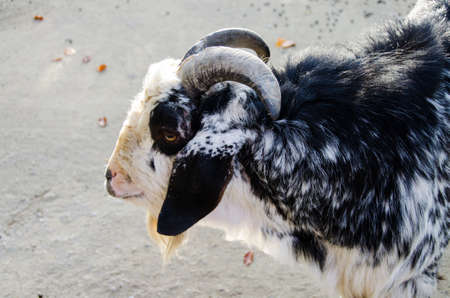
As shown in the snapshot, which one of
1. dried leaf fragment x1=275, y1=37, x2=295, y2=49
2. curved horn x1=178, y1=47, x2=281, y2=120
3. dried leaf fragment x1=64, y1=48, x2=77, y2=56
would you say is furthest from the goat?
dried leaf fragment x1=64, y1=48, x2=77, y2=56

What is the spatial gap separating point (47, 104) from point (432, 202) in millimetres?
4555

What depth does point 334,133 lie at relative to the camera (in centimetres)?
233

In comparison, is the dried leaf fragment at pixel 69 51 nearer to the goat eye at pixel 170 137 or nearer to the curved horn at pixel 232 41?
the curved horn at pixel 232 41

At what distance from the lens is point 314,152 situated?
2.32 metres

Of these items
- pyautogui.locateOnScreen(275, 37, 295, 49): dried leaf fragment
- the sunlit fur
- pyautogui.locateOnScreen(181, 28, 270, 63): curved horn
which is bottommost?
pyautogui.locateOnScreen(275, 37, 295, 49): dried leaf fragment

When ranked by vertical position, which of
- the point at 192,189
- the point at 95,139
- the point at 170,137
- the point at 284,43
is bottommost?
the point at 95,139

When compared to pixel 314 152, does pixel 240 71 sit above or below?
above

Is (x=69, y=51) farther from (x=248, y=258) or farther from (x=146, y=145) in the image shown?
(x=146, y=145)

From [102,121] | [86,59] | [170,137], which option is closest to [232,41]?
[170,137]

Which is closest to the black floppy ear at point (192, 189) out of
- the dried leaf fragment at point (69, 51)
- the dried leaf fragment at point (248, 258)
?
the dried leaf fragment at point (248, 258)

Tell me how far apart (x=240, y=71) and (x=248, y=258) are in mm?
2021

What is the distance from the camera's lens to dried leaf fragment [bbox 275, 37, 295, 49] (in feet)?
20.6

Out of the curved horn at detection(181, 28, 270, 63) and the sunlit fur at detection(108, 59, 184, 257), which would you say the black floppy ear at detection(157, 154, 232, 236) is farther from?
the curved horn at detection(181, 28, 270, 63)

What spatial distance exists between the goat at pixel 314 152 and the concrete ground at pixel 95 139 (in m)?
0.65
